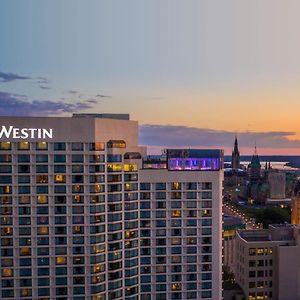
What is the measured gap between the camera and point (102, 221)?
305 feet

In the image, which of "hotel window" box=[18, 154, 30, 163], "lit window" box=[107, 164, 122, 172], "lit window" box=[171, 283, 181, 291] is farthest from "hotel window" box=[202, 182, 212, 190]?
"hotel window" box=[18, 154, 30, 163]

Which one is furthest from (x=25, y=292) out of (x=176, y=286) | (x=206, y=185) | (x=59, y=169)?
(x=206, y=185)

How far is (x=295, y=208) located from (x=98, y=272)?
5035 inches

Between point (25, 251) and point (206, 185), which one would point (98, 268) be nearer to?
point (25, 251)

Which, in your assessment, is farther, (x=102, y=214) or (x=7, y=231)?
(x=102, y=214)

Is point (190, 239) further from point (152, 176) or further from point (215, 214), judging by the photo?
point (152, 176)

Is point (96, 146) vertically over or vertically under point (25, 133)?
under

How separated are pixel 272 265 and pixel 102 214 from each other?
50670 millimetres

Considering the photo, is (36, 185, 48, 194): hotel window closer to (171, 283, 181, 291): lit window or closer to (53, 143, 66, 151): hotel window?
(53, 143, 66, 151): hotel window

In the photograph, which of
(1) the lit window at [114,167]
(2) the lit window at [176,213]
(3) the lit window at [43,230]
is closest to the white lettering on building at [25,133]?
(1) the lit window at [114,167]

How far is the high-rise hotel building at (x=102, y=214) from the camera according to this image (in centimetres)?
8988

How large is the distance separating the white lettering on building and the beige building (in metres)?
59.6

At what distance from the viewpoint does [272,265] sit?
4719 inches

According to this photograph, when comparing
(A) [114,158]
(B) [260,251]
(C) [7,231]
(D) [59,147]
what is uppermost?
(D) [59,147]
